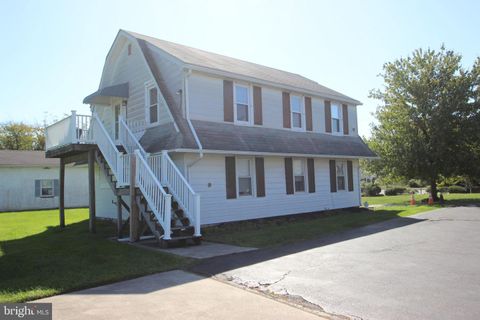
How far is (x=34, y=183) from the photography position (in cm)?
2705

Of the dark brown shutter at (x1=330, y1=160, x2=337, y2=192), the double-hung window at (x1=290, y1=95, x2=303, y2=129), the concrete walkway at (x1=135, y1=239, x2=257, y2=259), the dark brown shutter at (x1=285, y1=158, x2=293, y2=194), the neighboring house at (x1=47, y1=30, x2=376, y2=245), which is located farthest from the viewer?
the dark brown shutter at (x1=330, y1=160, x2=337, y2=192)

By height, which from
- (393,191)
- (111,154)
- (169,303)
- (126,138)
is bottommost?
(169,303)

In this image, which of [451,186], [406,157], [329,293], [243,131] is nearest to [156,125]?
[243,131]

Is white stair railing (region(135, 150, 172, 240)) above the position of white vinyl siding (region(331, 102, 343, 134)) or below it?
below

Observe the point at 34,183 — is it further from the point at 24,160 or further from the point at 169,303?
the point at 169,303

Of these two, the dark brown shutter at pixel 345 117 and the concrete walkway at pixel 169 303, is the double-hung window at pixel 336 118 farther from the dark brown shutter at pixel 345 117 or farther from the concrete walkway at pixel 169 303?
the concrete walkway at pixel 169 303

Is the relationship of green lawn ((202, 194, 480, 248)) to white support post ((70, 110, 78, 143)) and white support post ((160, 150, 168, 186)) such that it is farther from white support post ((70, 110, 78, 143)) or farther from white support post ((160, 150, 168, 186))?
white support post ((70, 110, 78, 143))

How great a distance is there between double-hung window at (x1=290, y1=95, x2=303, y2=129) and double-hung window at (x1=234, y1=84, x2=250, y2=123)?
2739 millimetres

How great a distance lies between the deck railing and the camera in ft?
44.6

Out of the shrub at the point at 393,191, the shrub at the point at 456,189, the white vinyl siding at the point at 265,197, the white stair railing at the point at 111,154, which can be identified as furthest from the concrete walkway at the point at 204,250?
the shrub at the point at 456,189

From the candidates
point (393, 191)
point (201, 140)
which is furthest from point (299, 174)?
point (393, 191)

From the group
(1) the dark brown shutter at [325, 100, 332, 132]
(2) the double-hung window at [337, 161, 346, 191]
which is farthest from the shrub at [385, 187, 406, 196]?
(1) the dark brown shutter at [325, 100, 332, 132]

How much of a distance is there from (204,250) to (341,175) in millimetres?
11298

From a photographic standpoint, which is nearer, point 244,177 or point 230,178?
→ point 230,178
